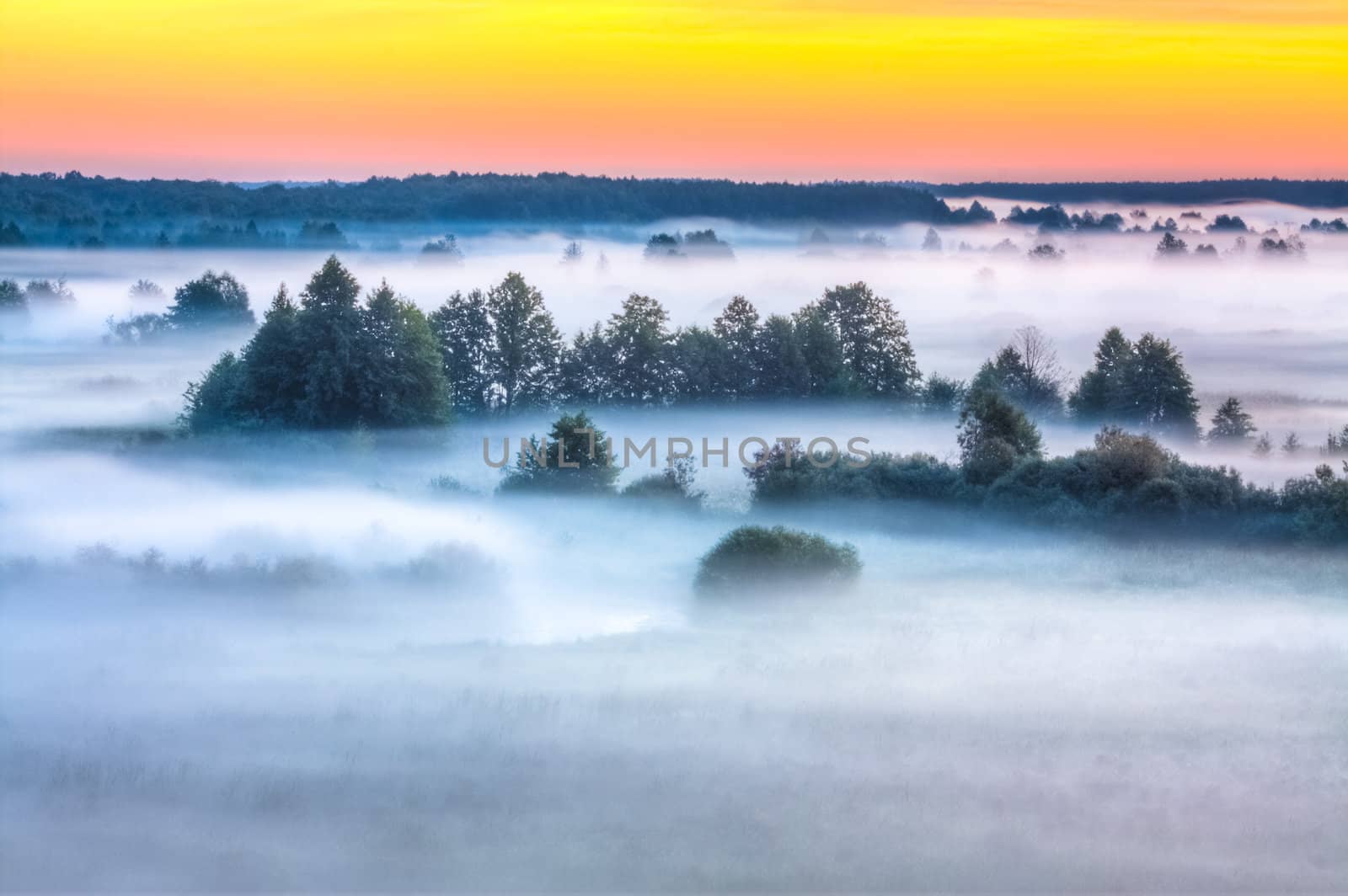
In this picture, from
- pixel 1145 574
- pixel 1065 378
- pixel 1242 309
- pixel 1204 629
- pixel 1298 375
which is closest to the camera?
pixel 1204 629

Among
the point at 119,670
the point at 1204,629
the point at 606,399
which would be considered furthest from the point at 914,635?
the point at 606,399

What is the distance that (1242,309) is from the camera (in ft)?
443

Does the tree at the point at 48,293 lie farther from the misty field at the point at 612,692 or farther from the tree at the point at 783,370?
the tree at the point at 783,370

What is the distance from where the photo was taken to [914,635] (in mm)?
30781

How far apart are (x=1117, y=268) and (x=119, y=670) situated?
132463 millimetres

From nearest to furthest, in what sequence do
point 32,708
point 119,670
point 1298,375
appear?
1. point 32,708
2. point 119,670
3. point 1298,375

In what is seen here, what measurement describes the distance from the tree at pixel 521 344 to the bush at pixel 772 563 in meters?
34.2

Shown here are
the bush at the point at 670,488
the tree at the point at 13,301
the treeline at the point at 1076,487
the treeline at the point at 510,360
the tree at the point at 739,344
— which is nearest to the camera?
the treeline at the point at 1076,487

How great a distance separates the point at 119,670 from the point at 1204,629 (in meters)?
21.6

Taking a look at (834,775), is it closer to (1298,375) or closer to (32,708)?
(32,708)

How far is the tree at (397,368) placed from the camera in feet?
172

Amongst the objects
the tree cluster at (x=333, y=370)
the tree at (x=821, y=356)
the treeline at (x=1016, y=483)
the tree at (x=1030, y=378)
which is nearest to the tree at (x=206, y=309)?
the tree cluster at (x=333, y=370)

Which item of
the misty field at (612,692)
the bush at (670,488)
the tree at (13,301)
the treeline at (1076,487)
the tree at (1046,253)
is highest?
the tree at (1046,253)

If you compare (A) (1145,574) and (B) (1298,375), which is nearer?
(A) (1145,574)
